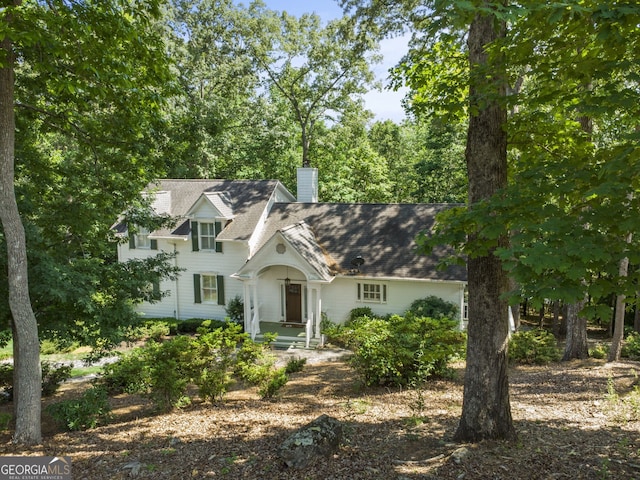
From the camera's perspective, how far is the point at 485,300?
592 cm

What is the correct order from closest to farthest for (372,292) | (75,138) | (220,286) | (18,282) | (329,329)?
(18,282) → (75,138) → (329,329) → (372,292) → (220,286)

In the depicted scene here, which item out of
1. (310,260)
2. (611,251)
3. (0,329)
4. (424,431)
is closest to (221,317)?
(310,260)

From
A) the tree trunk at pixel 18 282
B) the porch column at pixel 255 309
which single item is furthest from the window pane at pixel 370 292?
the tree trunk at pixel 18 282

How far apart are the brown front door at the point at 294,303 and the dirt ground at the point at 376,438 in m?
9.26

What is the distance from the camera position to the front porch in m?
17.8

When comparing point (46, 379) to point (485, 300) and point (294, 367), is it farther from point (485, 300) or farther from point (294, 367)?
point (485, 300)

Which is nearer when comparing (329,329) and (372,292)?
(329,329)

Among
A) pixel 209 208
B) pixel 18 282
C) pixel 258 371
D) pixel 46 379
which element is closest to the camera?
pixel 18 282

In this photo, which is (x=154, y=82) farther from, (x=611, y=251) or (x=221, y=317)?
(x=221, y=317)

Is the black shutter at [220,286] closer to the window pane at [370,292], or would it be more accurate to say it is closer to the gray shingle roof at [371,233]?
the gray shingle roof at [371,233]

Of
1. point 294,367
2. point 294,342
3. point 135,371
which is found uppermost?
point 135,371

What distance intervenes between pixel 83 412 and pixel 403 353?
638 centimetres

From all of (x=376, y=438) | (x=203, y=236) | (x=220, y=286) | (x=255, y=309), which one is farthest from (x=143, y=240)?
(x=376, y=438)

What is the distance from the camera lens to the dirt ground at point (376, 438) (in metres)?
5.47
